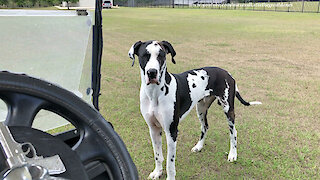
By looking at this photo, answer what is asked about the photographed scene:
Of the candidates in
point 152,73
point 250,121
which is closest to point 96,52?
point 152,73

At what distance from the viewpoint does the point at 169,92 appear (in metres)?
2.95

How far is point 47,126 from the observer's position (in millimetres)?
1689

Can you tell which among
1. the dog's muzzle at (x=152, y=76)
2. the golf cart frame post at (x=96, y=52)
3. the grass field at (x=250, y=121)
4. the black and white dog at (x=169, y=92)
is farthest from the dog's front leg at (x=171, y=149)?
the golf cart frame post at (x=96, y=52)

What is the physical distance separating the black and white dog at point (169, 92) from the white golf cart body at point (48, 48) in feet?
3.29

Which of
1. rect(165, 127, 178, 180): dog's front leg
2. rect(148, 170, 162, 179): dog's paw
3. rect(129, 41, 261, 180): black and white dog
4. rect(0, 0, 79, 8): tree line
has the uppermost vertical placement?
rect(0, 0, 79, 8): tree line

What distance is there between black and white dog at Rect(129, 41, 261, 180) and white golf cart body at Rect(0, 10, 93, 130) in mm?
1003

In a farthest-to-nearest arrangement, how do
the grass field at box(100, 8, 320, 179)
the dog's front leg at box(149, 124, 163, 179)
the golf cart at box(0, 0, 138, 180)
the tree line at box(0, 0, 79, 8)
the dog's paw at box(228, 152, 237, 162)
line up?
the dog's paw at box(228, 152, 237, 162), the grass field at box(100, 8, 320, 179), the dog's front leg at box(149, 124, 163, 179), the tree line at box(0, 0, 79, 8), the golf cart at box(0, 0, 138, 180)

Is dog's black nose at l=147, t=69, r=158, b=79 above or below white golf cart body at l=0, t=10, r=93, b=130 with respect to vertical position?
below

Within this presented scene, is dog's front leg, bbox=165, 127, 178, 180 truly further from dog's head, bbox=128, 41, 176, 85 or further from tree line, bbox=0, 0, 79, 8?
tree line, bbox=0, 0, 79, 8

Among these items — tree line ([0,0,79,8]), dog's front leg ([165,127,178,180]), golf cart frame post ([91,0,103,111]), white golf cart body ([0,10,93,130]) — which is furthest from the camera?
dog's front leg ([165,127,178,180])

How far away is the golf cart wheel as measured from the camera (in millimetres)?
984

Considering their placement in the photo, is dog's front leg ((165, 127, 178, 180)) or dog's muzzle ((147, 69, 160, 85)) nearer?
dog's muzzle ((147, 69, 160, 85))

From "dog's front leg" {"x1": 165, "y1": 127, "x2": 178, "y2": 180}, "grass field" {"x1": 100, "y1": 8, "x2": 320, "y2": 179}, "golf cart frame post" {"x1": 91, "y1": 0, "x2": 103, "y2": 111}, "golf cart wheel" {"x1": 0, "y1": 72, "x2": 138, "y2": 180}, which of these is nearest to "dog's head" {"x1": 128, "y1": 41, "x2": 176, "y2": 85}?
"dog's front leg" {"x1": 165, "y1": 127, "x2": 178, "y2": 180}

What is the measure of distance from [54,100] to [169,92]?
1.97 m
